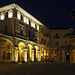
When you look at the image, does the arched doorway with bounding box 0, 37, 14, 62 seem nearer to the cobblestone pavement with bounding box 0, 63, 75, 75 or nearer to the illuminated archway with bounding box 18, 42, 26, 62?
the illuminated archway with bounding box 18, 42, 26, 62

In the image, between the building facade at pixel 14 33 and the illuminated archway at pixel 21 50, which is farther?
the illuminated archway at pixel 21 50

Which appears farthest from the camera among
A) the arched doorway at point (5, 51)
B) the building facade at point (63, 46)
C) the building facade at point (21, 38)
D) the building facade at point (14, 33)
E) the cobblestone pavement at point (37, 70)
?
the building facade at point (63, 46)

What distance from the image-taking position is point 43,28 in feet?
174

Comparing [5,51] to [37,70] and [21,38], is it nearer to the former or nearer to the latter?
[21,38]

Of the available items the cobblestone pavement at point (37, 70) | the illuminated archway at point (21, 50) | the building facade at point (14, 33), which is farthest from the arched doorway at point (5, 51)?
the cobblestone pavement at point (37, 70)

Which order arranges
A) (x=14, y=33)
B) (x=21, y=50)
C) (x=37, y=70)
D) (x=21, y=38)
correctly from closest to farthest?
(x=37, y=70), (x=14, y=33), (x=21, y=38), (x=21, y=50)

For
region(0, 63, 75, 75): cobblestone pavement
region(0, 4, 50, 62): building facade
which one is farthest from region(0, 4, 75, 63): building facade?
region(0, 63, 75, 75): cobblestone pavement

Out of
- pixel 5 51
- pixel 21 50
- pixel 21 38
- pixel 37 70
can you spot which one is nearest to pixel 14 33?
pixel 21 38

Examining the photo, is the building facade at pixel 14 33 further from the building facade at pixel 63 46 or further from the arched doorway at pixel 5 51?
the building facade at pixel 63 46

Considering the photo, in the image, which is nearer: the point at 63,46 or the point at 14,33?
the point at 14,33

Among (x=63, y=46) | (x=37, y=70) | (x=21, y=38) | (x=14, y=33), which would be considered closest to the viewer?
(x=37, y=70)

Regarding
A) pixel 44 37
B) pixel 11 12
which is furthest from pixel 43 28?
pixel 11 12

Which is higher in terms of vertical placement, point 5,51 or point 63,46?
point 63,46

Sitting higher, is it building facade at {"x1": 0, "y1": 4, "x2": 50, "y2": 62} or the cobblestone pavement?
building facade at {"x1": 0, "y1": 4, "x2": 50, "y2": 62}
